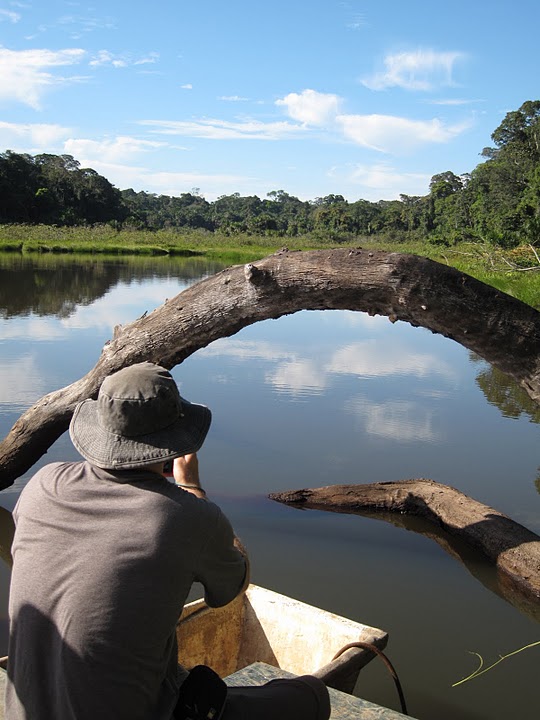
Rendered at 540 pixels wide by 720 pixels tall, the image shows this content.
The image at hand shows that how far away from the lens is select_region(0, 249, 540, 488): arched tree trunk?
14.3 feet

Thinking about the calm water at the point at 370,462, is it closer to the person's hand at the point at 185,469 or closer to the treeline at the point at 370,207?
the person's hand at the point at 185,469

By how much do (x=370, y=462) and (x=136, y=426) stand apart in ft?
16.8

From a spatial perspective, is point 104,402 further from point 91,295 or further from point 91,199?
point 91,199

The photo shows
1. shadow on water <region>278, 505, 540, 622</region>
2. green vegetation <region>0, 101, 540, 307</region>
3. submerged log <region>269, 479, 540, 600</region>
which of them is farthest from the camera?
green vegetation <region>0, 101, 540, 307</region>

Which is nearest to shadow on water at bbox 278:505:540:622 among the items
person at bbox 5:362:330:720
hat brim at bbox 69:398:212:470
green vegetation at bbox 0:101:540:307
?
person at bbox 5:362:330:720

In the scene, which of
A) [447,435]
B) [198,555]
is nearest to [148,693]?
[198,555]

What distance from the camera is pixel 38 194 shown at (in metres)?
49.5

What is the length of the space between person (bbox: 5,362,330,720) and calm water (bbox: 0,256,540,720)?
1.93 meters

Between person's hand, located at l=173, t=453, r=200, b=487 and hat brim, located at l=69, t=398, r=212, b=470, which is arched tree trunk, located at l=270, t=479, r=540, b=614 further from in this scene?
hat brim, located at l=69, t=398, r=212, b=470

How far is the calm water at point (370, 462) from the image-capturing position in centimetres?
385

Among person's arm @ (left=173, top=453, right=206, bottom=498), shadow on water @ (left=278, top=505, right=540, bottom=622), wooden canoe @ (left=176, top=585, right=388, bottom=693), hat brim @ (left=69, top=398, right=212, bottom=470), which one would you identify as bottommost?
shadow on water @ (left=278, top=505, right=540, bottom=622)

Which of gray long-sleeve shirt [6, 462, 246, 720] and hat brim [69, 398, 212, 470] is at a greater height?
hat brim [69, 398, 212, 470]

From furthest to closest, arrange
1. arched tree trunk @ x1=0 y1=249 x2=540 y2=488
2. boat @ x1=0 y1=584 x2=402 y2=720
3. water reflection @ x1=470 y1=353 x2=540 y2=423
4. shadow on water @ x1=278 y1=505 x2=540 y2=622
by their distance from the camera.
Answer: water reflection @ x1=470 y1=353 x2=540 y2=423
shadow on water @ x1=278 y1=505 x2=540 y2=622
arched tree trunk @ x1=0 y1=249 x2=540 y2=488
boat @ x1=0 y1=584 x2=402 y2=720

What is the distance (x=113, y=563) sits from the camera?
1.70 meters
